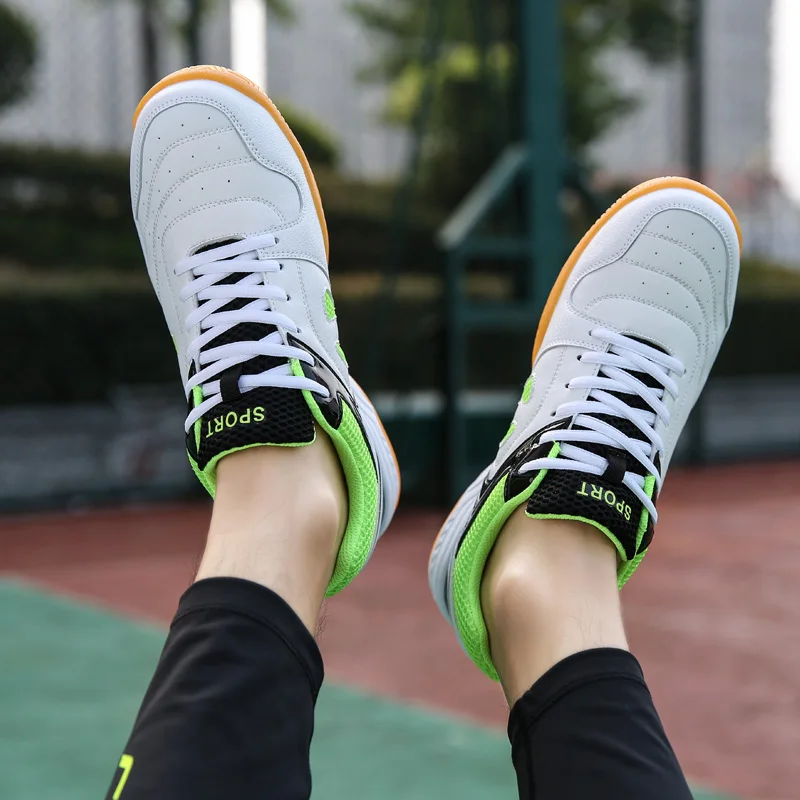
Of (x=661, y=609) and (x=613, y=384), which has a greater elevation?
(x=613, y=384)

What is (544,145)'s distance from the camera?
4414 mm

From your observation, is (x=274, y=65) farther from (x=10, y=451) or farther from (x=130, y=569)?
(x=130, y=569)

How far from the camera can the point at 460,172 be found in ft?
19.3

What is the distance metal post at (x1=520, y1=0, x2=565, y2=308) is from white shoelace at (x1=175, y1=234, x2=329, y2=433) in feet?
10.5

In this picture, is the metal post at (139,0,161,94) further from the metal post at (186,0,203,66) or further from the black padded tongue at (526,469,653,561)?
the black padded tongue at (526,469,653,561)

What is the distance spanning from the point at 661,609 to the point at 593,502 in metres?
1.86

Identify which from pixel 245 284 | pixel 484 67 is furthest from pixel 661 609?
pixel 484 67

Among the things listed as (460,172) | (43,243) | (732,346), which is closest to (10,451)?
(43,243)

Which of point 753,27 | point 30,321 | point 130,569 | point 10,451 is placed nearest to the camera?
point 130,569

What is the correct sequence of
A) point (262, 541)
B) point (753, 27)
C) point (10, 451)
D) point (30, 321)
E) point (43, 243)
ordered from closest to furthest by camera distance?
point (262, 541), point (10, 451), point (30, 321), point (43, 243), point (753, 27)

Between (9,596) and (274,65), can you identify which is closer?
(9,596)

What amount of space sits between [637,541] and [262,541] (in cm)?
45

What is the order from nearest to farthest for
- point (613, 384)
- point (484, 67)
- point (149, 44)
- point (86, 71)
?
point (613, 384)
point (484, 67)
point (149, 44)
point (86, 71)

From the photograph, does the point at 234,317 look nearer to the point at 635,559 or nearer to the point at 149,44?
the point at 635,559
